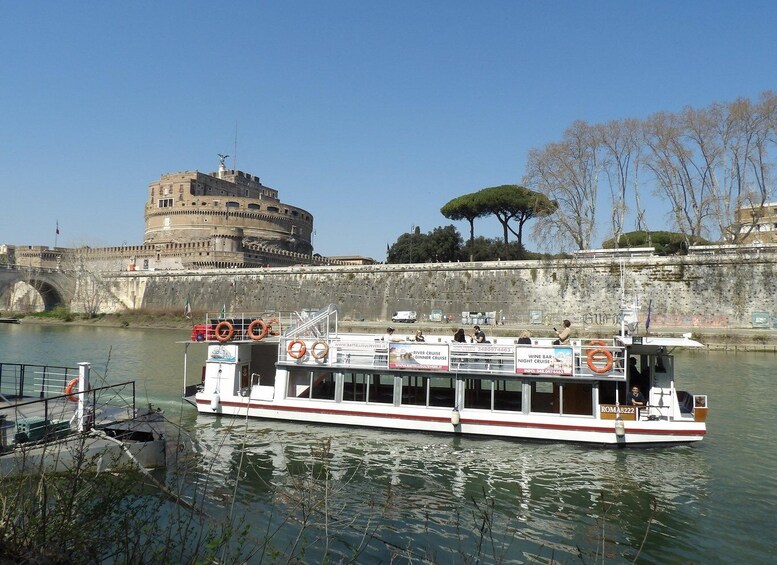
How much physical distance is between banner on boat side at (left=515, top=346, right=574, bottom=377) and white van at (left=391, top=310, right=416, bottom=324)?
35.5m

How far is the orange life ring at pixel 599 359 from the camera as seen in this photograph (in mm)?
15312

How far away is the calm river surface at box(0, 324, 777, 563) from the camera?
30.4 feet

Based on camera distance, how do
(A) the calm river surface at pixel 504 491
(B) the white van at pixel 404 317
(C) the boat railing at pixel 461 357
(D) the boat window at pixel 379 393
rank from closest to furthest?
(A) the calm river surface at pixel 504 491
(C) the boat railing at pixel 461 357
(D) the boat window at pixel 379 393
(B) the white van at pixel 404 317

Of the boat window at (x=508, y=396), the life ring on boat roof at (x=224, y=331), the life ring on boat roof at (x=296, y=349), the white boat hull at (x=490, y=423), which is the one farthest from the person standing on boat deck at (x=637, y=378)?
the life ring on boat roof at (x=224, y=331)

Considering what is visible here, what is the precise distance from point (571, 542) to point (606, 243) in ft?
212

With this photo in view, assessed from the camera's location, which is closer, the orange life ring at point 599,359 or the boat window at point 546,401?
the orange life ring at point 599,359

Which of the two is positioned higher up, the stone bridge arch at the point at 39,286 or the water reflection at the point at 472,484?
the stone bridge arch at the point at 39,286

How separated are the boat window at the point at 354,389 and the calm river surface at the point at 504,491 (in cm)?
176

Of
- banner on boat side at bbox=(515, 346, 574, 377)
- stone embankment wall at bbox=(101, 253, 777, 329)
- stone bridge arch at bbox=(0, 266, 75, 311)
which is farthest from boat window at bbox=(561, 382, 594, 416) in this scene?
stone bridge arch at bbox=(0, 266, 75, 311)

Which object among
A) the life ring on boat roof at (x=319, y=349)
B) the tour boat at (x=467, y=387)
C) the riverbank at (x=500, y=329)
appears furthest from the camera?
the riverbank at (x=500, y=329)

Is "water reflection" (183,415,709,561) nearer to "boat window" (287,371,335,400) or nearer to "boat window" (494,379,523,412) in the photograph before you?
"boat window" (287,371,335,400)

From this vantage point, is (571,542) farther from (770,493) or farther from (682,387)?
(682,387)

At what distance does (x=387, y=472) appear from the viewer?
13023mm

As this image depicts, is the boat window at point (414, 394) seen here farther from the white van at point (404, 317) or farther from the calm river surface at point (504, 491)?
the white van at point (404, 317)
